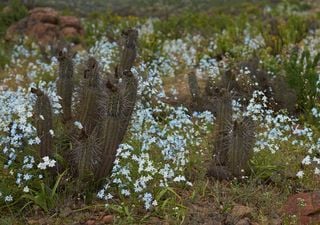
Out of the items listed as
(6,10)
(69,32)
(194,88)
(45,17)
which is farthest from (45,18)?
(194,88)

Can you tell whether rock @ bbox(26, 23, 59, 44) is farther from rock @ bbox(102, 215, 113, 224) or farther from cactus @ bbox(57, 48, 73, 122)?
rock @ bbox(102, 215, 113, 224)

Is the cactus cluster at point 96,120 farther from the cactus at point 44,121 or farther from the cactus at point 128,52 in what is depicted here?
the cactus at point 128,52

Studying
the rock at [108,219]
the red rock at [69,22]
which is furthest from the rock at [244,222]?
the red rock at [69,22]

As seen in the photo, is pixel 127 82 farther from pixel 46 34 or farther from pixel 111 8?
pixel 111 8

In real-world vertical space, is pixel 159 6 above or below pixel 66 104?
above

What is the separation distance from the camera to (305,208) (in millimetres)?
5266

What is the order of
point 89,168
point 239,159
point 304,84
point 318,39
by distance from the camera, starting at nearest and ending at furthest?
1. point 89,168
2. point 239,159
3. point 304,84
4. point 318,39

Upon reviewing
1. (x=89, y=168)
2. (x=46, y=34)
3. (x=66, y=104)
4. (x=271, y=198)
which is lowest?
(x=271, y=198)

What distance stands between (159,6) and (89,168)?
17425mm

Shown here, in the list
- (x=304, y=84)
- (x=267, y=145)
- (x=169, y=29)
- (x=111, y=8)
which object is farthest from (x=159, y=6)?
(x=267, y=145)

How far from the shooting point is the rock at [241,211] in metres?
5.29

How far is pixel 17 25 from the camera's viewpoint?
15.1m

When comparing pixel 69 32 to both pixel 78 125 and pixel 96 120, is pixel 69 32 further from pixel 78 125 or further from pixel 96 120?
pixel 78 125

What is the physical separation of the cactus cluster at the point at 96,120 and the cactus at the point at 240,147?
1.07m
